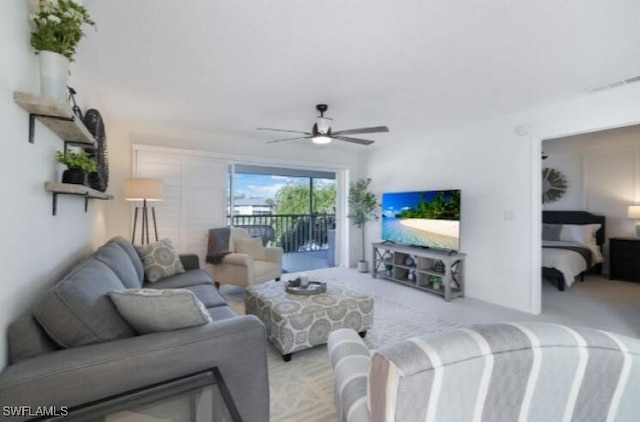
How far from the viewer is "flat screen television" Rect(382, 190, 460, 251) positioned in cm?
389

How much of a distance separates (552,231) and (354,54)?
5.34 meters

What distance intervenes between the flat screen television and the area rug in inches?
46.0

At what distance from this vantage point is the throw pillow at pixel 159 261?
280 cm

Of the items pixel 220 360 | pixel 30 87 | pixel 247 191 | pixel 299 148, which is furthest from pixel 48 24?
pixel 247 191

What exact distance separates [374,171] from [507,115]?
2406 mm

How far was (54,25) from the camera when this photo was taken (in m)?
1.33

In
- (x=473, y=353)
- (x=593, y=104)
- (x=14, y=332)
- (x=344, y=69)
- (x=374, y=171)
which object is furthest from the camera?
(x=374, y=171)

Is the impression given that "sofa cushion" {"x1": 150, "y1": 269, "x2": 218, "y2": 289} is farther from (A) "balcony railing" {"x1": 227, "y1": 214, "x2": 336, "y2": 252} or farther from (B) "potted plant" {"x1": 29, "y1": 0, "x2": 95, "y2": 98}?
(A) "balcony railing" {"x1": 227, "y1": 214, "x2": 336, "y2": 252}

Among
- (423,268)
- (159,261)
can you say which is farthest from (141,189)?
A: (423,268)

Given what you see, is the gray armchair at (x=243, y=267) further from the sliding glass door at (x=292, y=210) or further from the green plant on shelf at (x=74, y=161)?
the green plant on shelf at (x=74, y=161)

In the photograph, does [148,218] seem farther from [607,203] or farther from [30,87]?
[607,203]

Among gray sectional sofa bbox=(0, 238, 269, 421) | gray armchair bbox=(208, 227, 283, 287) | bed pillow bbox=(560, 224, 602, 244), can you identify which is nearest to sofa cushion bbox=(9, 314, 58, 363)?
gray sectional sofa bbox=(0, 238, 269, 421)

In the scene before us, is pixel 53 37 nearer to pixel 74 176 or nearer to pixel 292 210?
pixel 74 176

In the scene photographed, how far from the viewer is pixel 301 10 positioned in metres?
1.71
